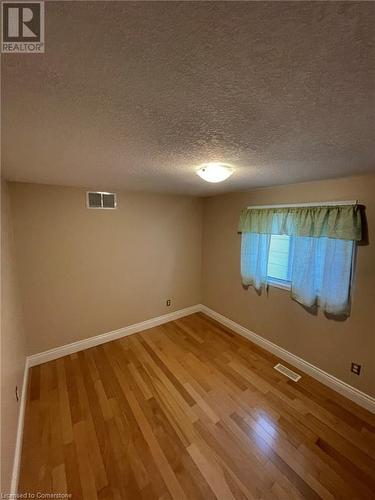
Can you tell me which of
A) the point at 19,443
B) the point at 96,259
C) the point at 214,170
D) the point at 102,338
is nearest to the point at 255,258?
the point at 214,170

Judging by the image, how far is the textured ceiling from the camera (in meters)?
0.44

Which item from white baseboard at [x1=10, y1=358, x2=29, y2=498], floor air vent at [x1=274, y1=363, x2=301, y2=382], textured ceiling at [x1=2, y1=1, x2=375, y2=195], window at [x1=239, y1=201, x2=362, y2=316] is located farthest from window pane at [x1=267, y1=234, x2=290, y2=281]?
white baseboard at [x1=10, y1=358, x2=29, y2=498]

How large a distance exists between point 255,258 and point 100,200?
7.22 feet

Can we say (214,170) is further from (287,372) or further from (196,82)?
(287,372)

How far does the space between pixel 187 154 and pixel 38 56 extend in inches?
34.6

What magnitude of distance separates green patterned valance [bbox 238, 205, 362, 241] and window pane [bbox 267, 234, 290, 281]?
145 mm

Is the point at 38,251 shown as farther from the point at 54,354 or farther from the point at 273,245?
the point at 273,245

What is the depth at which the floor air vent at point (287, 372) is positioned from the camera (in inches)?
90.4

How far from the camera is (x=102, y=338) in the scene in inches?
114

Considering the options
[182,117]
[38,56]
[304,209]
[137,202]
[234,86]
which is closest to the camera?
[38,56]

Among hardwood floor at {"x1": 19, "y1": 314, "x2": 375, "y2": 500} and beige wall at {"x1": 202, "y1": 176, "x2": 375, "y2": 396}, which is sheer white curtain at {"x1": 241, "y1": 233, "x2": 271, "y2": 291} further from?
hardwood floor at {"x1": 19, "y1": 314, "x2": 375, "y2": 500}

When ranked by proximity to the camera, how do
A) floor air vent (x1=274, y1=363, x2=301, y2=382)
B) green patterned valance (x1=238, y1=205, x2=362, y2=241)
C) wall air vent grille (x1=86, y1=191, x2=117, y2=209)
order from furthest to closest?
1. wall air vent grille (x1=86, y1=191, x2=117, y2=209)
2. floor air vent (x1=274, y1=363, x2=301, y2=382)
3. green patterned valance (x1=238, y1=205, x2=362, y2=241)

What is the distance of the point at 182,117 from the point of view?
0.87 meters

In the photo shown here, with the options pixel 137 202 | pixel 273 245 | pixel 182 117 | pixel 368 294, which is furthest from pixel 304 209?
pixel 137 202
